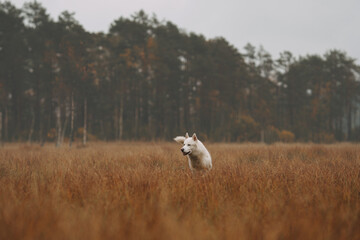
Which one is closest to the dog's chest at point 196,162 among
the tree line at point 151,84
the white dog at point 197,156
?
the white dog at point 197,156

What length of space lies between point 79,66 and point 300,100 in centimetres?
3835

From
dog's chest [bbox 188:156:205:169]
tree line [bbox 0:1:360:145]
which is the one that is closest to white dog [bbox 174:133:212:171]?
dog's chest [bbox 188:156:205:169]

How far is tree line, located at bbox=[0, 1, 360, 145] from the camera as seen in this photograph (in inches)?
860

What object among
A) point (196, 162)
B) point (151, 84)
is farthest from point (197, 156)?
point (151, 84)

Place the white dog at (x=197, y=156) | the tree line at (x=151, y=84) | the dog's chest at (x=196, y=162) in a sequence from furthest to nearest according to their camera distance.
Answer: the tree line at (x=151, y=84) < the dog's chest at (x=196, y=162) < the white dog at (x=197, y=156)

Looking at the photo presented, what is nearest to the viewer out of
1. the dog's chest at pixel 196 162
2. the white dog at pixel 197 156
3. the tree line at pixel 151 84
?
the white dog at pixel 197 156

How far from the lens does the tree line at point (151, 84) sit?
21.9m

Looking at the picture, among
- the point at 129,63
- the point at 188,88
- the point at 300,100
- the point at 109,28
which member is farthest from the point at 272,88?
the point at 109,28

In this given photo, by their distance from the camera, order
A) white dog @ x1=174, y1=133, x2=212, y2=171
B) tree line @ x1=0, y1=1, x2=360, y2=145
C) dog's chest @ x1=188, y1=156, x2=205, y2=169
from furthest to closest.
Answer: tree line @ x1=0, y1=1, x2=360, y2=145, dog's chest @ x1=188, y1=156, x2=205, y2=169, white dog @ x1=174, y1=133, x2=212, y2=171

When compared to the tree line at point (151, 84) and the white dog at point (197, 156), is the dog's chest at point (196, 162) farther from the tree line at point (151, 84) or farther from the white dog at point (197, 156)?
the tree line at point (151, 84)

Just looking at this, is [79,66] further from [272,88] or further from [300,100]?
[300,100]

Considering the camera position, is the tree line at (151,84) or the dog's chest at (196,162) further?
the tree line at (151,84)

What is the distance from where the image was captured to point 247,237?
1.69 metres

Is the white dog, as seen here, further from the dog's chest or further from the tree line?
the tree line
